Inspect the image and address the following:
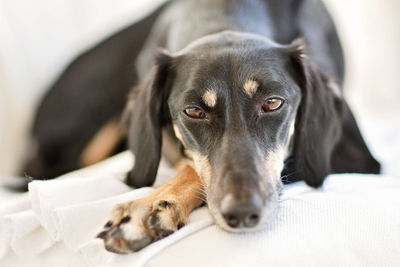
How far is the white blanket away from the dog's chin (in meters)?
0.02

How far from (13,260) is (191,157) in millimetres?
790

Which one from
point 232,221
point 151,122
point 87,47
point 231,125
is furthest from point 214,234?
point 87,47

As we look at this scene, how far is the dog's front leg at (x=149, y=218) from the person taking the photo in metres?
1.34

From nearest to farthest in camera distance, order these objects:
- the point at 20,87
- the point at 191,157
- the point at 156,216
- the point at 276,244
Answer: the point at 276,244 → the point at 156,216 → the point at 191,157 → the point at 20,87

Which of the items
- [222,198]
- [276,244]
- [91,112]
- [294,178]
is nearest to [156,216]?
[222,198]

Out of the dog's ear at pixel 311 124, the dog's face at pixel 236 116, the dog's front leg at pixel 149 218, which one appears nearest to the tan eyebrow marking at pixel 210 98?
the dog's face at pixel 236 116

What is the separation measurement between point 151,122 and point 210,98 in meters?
0.39

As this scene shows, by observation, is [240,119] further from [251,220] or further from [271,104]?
[251,220]

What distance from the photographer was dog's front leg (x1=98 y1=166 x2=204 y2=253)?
134 cm

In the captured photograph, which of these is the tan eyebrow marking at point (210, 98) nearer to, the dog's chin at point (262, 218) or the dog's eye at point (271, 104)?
the dog's eye at point (271, 104)

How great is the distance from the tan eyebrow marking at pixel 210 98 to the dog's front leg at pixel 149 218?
32 centimetres

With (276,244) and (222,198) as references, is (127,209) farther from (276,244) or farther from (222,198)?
(276,244)

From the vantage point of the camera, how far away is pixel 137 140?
1994mm

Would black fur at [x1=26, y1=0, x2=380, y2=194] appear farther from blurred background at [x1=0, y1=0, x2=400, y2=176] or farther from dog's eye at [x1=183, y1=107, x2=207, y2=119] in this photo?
blurred background at [x1=0, y1=0, x2=400, y2=176]
